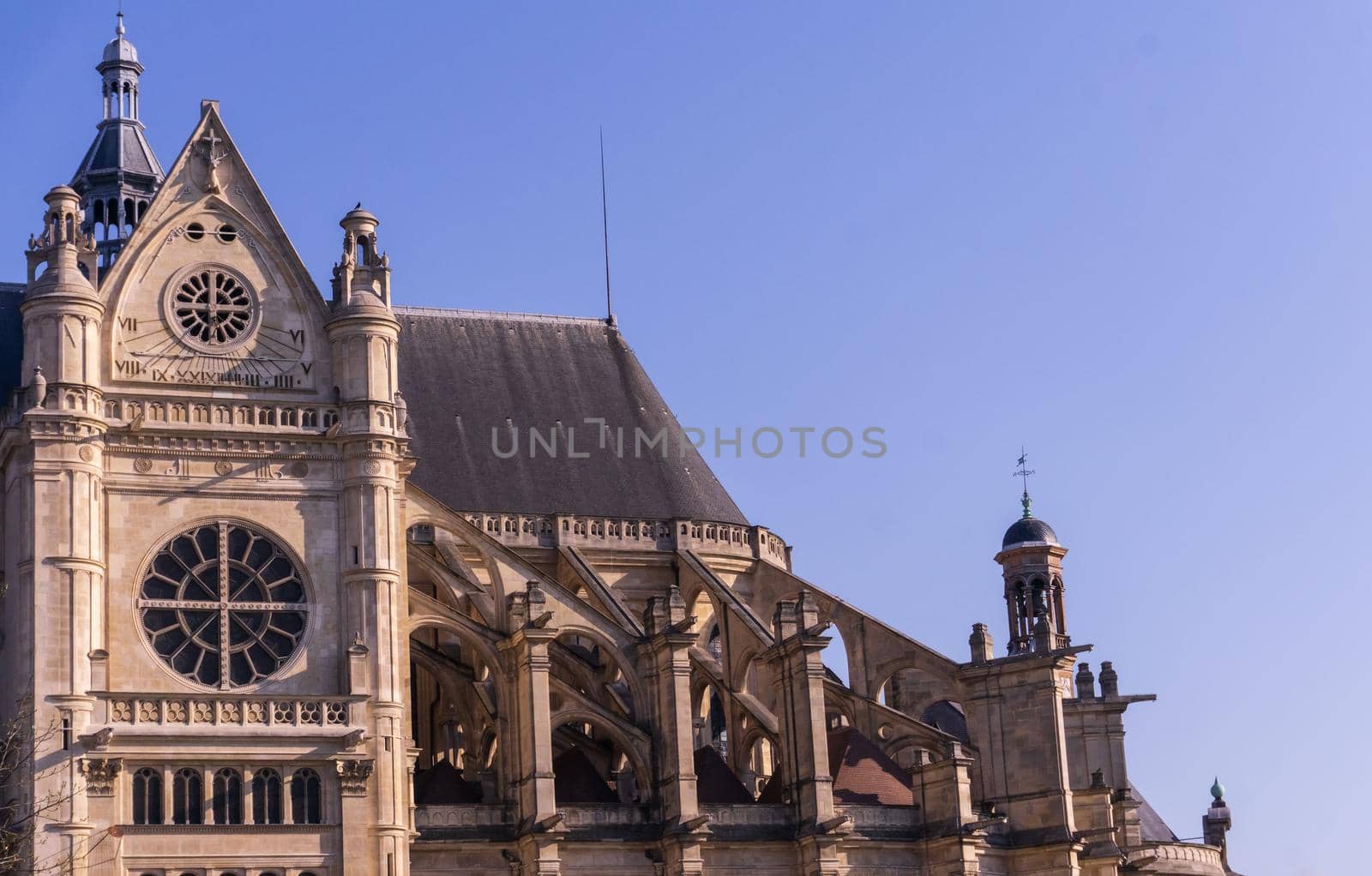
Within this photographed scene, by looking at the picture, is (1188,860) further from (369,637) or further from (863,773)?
(369,637)

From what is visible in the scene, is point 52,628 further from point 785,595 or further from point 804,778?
point 785,595

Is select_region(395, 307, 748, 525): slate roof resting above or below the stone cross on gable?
below

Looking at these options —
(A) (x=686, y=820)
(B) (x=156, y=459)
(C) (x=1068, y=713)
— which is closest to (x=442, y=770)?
(A) (x=686, y=820)

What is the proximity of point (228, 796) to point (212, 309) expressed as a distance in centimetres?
973

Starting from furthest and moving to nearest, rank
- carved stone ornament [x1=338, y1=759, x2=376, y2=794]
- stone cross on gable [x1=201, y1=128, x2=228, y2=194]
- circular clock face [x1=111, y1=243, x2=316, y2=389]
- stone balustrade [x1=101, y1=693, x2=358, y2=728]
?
stone cross on gable [x1=201, y1=128, x2=228, y2=194] < circular clock face [x1=111, y1=243, x2=316, y2=389] < carved stone ornament [x1=338, y1=759, x2=376, y2=794] < stone balustrade [x1=101, y1=693, x2=358, y2=728]

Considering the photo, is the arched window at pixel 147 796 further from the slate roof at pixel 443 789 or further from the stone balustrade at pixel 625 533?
the stone balustrade at pixel 625 533

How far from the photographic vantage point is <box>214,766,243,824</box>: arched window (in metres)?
48.6

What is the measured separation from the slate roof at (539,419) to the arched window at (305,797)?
13178mm

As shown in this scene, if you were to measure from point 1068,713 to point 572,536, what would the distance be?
1458 centimetres

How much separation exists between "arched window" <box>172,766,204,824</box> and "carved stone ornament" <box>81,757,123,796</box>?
111 centimetres

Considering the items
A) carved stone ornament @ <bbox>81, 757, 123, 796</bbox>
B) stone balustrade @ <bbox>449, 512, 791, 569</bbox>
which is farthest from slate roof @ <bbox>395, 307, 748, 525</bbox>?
carved stone ornament @ <bbox>81, 757, 123, 796</bbox>

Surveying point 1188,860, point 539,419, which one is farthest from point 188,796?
point 1188,860

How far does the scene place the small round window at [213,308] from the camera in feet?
171

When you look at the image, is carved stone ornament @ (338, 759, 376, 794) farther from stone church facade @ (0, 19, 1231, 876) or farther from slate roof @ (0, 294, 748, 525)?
slate roof @ (0, 294, 748, 525)
